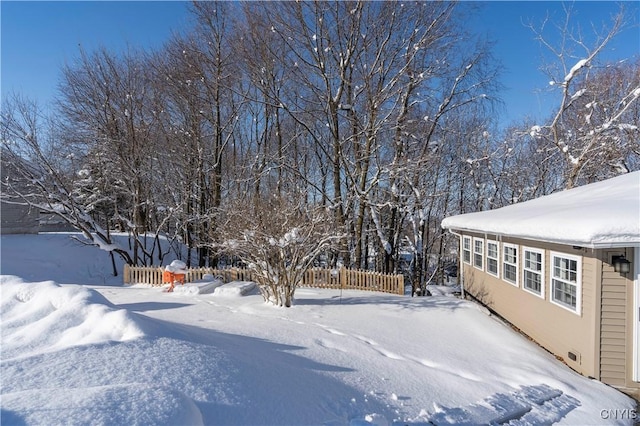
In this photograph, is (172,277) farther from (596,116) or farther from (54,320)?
(596,116)

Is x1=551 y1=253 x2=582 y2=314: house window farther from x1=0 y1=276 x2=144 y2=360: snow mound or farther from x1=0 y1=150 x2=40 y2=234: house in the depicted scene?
x1=0 y1=150 x2=40 y2=234: house

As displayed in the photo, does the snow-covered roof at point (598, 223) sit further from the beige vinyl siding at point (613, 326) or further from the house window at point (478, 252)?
the house window at point (478, 252)

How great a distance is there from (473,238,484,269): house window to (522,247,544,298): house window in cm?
295

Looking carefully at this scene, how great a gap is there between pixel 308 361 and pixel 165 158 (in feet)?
45.4

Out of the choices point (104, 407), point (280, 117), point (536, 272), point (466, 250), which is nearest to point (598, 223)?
point (536, 272)

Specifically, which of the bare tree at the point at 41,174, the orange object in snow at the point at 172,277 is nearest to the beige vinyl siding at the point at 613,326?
the orange object in snow at the point at 172,277

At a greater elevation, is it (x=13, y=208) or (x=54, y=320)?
(x=13, y=208)

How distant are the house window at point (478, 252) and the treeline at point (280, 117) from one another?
378cm

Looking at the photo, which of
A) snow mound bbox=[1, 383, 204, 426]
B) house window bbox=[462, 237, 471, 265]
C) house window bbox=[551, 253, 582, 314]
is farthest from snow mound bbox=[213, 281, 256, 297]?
house window bbox=[462, 237, 471, 265]

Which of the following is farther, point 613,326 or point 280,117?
point 280,117

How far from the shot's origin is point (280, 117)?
55.6 feet

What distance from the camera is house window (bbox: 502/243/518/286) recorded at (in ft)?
25.3

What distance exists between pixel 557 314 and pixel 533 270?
3.97ft

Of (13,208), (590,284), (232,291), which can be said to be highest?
(13,208)
